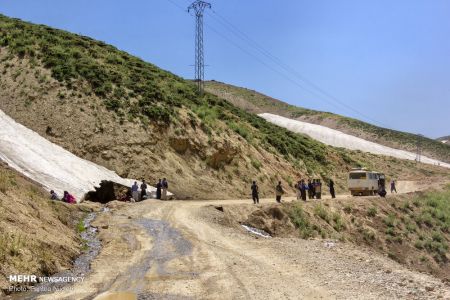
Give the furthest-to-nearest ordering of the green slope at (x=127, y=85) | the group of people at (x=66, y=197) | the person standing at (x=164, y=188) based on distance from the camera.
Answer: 1. the green slope at (x=127, y=85)
2. the person standing at (x=164, y=188)
3. the group of people at (x=66, y=197)

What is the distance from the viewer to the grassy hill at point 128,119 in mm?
36312

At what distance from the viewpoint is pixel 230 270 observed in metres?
12.3

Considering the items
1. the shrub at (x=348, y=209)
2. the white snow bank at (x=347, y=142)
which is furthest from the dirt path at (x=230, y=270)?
the white snow bank at (x=347, y=142)

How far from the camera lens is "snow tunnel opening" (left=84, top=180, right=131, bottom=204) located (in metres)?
29.2

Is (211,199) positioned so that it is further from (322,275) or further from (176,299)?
(176,299)

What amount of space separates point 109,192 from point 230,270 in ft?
64.6

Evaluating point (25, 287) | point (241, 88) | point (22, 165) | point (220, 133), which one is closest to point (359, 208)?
point (220, 133)

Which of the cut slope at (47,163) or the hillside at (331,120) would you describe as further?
the hillside at (331,120)

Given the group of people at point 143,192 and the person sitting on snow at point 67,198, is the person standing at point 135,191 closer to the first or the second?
the group of people at point 143,192

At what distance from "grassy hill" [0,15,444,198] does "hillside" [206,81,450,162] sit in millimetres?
A: 66527

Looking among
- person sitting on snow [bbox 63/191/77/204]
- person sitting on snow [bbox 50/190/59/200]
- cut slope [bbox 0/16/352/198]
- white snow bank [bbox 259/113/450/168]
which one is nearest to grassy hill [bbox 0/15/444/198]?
cut slope [bbox 0/16/352/198]

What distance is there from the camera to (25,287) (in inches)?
393

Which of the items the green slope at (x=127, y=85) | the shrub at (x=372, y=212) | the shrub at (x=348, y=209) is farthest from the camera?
the green slope at (x=127, y=85)

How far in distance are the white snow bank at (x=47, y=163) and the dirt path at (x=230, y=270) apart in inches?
326
